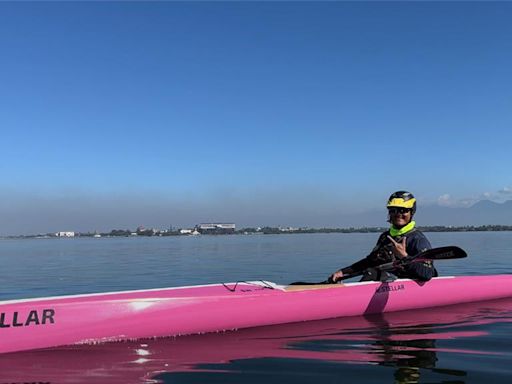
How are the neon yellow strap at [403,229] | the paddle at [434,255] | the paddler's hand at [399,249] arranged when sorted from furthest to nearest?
1. the neon yellow strap at [403,229]
2. the paddler's hand at [399,249]
3. the paddle at [434,255]

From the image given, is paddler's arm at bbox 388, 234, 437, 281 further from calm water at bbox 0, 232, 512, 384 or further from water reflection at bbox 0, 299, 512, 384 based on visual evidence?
water reflection at bbox 0, 299, 512, 384

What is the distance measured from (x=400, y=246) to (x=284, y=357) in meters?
3.21

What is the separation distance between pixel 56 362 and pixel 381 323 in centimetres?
453

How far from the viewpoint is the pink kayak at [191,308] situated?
561 centimetres

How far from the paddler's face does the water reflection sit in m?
1.65

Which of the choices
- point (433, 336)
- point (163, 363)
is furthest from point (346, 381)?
point (433, 336)

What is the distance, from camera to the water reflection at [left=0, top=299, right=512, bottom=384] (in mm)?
4668

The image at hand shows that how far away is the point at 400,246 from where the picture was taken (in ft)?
25.3

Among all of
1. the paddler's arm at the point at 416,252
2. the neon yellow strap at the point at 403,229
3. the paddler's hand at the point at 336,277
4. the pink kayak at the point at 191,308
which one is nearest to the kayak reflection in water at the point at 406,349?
the pink kayak at the point at 191,308

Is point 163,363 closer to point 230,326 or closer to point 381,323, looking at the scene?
point 230,326

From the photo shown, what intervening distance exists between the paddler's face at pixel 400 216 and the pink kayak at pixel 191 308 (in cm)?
100

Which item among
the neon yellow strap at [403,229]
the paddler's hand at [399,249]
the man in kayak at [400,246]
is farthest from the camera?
the neon yellow strap at [403,229]

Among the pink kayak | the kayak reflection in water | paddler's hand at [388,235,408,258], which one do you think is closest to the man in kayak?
paddler's hand at [388,235,408,258]

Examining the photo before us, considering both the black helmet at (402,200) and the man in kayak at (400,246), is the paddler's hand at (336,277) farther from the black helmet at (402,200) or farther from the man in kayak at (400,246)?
the black helmet at (402,200)
